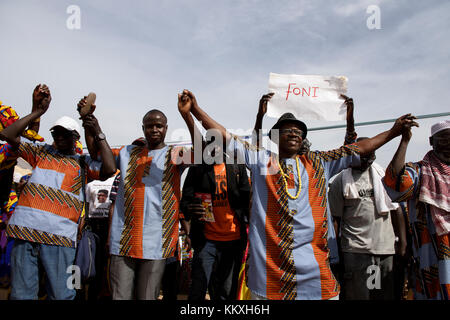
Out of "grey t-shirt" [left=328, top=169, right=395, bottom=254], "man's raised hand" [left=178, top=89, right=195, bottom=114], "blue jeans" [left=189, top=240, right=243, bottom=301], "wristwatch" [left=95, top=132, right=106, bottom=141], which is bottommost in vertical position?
"blue jeans" [left=189, top=240, right=243, bottom=301]

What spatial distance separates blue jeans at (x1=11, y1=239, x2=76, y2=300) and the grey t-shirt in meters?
2.76

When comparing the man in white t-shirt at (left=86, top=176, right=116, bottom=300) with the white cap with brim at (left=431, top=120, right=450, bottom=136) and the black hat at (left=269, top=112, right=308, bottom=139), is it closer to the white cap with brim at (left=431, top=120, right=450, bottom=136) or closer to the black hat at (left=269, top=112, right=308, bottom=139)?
the black hat at (left=269, top=112, right=308, bottom=139)

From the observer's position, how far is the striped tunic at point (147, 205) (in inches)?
105

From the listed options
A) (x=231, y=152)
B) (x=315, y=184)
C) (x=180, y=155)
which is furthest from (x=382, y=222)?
(x=180, y=155)

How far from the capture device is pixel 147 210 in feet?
8.95

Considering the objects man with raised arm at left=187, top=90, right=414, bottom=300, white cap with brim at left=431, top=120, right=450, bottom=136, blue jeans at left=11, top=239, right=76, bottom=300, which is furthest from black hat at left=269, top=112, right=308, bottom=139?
blue jeans at left=11, top=239, right=76, bottom=300

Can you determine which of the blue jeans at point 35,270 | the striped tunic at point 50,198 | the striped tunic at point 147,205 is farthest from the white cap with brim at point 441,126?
the blue jeans at point 35,270

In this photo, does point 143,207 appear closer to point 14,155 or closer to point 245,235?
point 245,235

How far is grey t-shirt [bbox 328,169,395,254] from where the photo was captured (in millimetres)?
3334

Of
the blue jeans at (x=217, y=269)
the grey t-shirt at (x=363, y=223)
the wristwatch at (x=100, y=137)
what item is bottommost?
the blue jeans at (x=217, y=269)

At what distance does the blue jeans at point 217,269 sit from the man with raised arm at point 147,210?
344mm

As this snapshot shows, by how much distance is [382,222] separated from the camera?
3.39 m

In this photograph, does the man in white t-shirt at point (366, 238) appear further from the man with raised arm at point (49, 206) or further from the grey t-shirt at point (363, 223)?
the man with raised arm at point (49, 206)
